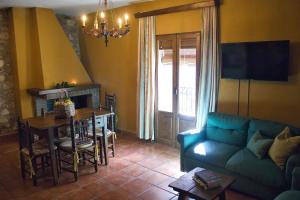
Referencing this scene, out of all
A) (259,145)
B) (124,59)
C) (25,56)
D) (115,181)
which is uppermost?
(25,56)

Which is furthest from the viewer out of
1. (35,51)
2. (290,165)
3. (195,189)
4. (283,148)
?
(35,51)

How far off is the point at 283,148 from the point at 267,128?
50cm

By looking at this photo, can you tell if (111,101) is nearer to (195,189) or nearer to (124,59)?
(124,59)

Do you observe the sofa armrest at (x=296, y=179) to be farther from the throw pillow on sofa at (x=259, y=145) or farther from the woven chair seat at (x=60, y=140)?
the woven chair seat at (x=60, y=140)

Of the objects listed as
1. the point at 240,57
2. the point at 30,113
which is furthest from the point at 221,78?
the point at 30,113

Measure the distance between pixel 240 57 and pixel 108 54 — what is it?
3269 millimetres

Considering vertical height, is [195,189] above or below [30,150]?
below

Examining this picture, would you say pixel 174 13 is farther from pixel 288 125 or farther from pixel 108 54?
pixel 288 125

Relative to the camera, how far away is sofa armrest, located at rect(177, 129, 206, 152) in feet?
12.2

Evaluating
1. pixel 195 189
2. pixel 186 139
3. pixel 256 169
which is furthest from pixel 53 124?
pixel 256 169

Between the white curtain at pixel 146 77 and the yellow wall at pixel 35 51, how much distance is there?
1977mm

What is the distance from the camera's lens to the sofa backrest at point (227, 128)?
12.1 ft

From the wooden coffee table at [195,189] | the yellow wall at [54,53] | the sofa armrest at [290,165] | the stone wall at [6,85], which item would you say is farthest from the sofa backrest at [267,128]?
the stone wall at [6,85]

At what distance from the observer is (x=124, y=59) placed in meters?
5.68
